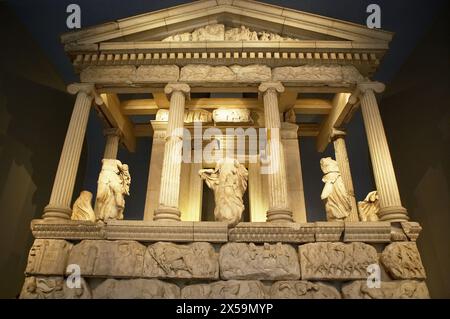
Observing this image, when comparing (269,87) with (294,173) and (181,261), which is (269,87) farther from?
(181,261)

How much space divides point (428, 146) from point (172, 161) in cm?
783

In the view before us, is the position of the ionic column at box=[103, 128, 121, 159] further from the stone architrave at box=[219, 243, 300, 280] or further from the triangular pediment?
the stone architrave at box=[219, 243, 300, 280]

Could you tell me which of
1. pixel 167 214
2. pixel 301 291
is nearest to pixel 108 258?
pixel 167 214

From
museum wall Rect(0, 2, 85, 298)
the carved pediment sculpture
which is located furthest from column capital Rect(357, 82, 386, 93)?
museum wall Rect(0, 2, 85, 298)

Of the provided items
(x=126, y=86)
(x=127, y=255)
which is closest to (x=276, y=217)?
(x=127, y=255)

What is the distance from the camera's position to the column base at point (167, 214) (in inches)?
281

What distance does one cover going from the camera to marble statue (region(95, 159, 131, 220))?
743 centimetres

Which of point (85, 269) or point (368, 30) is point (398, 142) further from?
point (85, 269)

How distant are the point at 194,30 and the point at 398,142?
820cm

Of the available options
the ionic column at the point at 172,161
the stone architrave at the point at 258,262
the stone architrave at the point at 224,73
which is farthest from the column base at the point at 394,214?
the ionic column at the point at 172,161

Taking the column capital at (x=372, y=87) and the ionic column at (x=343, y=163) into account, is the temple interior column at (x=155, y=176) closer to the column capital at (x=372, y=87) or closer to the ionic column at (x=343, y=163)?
the ionic column at (x=343, y=163)

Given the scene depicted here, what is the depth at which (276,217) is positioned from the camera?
7.24 metres

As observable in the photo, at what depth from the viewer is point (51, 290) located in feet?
21.2

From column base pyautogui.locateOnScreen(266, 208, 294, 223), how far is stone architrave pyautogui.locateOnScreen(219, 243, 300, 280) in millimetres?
603
